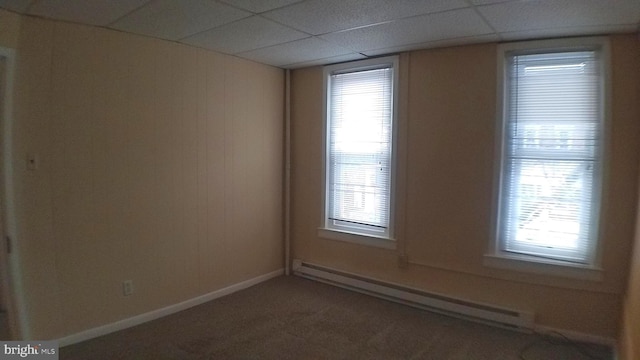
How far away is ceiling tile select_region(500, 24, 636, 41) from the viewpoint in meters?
2.34

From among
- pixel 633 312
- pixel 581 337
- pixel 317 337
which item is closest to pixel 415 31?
pixel 633 312

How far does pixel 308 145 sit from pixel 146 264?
2.05 m

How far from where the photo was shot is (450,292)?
10.1ft

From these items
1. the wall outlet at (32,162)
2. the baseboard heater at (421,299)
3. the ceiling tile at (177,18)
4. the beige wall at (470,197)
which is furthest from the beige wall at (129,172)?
the beige wall at (470,197)

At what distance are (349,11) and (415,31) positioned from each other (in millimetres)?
667

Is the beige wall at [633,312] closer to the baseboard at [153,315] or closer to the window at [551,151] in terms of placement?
the window at [551,151]

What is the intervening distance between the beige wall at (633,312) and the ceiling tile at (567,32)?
0.63 feet

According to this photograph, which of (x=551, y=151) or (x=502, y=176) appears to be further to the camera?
(x=502, y=176)

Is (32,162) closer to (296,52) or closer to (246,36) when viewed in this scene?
(246,36)

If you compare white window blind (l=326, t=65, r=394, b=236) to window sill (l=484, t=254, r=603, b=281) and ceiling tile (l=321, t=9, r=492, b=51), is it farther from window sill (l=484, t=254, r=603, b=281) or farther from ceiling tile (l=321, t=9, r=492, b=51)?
window sill (l=484, t=254, r=603, b=281)

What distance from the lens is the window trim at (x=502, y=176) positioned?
97.3 inches


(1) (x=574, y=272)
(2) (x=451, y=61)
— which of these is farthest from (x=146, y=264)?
(1) (x=574, y=272)

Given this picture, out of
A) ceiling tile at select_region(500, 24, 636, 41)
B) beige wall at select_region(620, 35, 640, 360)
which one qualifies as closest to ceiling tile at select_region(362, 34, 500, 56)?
ceiling tile at select_region(500, 24, 636, 41)

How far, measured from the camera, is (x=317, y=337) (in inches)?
105
